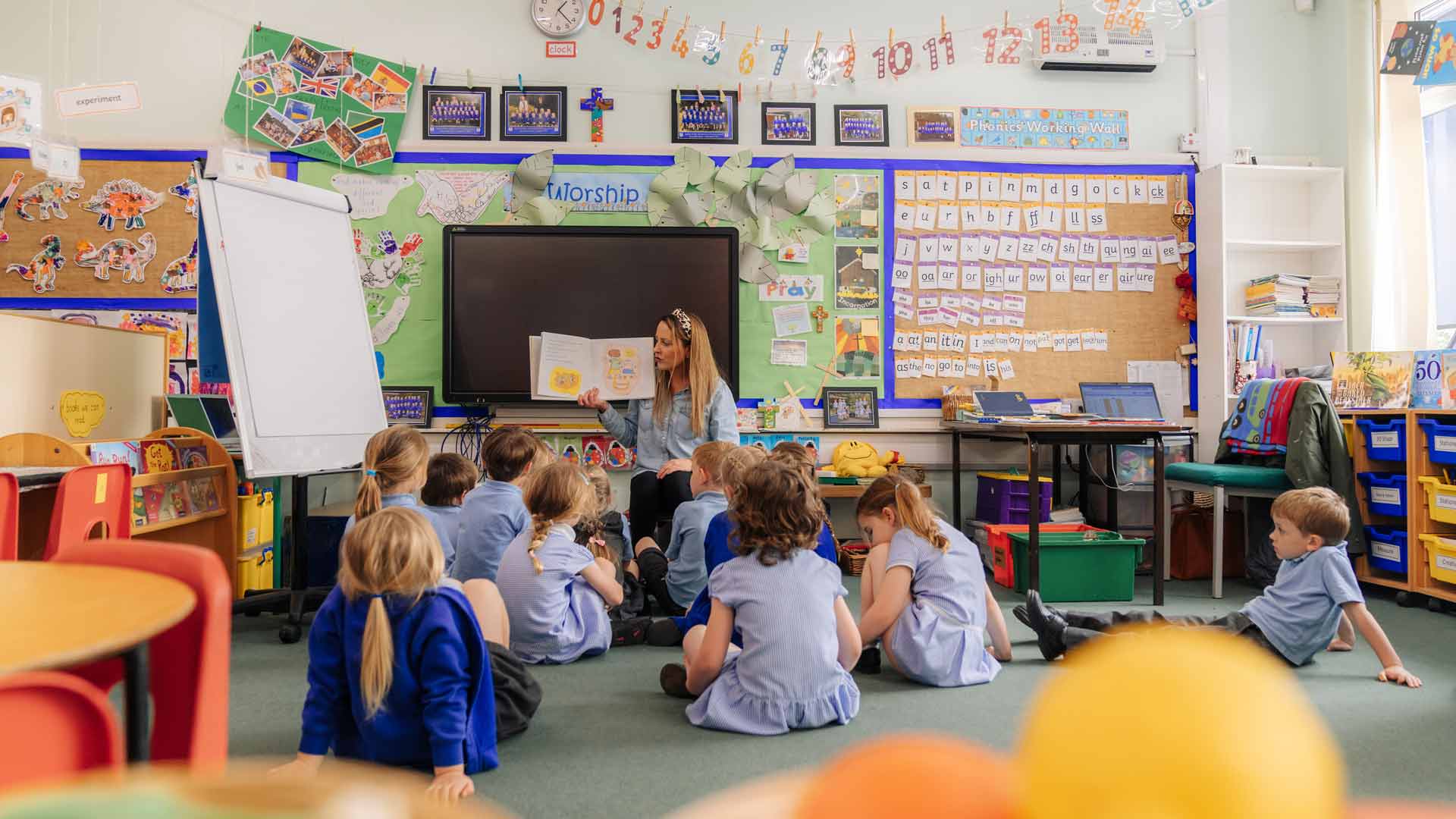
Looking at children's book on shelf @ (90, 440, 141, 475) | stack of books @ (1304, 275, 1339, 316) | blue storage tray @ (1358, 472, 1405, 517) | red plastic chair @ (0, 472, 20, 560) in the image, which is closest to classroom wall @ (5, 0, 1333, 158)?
stack of books @ (1304, 275, 1339, 316)

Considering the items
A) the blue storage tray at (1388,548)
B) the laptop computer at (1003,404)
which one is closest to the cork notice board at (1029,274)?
the laptop computer at (1003,404)

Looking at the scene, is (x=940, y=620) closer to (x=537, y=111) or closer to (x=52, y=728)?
(x=52, y=728)

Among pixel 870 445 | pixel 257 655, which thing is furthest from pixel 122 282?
pixel 870 445

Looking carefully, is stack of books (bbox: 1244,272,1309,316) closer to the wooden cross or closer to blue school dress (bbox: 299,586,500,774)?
the wooden cross

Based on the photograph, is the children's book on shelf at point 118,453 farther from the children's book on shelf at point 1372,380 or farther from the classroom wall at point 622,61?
the children's book on shelf at point 1372,380

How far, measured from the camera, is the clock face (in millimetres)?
4520

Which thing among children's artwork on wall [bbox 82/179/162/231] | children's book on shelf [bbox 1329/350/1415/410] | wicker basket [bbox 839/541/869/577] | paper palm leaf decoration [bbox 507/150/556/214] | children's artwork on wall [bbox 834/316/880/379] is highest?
paper palm leaf decoration [bbox 507/150/556/214]

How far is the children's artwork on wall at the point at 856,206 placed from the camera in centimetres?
456

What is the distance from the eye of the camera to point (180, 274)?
4.29m

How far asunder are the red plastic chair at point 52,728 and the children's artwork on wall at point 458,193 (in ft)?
12.8

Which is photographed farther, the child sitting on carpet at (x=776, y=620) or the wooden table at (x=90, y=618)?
the child sitting on carpet at (x=776, y=620)

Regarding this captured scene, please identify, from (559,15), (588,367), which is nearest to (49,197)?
(559,15)

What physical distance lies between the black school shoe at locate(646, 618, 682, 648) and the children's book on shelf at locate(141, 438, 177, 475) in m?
1.71

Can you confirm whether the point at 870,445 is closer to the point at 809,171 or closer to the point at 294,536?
the point at 809,171
